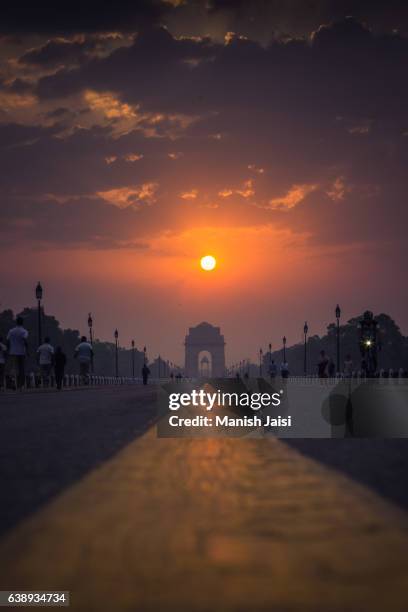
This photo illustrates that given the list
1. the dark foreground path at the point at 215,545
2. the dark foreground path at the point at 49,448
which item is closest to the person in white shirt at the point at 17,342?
the dark foreground path at the point at 49,448

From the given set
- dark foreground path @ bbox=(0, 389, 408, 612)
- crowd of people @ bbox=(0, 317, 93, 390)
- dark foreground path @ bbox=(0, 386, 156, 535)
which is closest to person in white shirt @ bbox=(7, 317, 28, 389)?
crowd of people @ bbox=(0, 317, 93, 390)

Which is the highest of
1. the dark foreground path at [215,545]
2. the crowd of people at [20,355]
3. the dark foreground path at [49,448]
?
the crowd of people at [20,355]

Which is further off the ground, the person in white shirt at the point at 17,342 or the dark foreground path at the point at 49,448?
the person in white shirt at the point at 17,342

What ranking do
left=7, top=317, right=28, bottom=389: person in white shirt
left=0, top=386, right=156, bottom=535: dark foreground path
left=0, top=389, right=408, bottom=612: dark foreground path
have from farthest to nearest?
left=7, top=317, right=28, bottom=389: person in white shirt → left=0, top=386, right=156, bottom=535: dark foreground path → left=0, top=389, right=408, bottom=612: dark foreground path

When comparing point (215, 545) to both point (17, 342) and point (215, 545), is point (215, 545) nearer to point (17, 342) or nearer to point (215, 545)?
point (215, 545)

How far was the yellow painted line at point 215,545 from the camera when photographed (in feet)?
10.7

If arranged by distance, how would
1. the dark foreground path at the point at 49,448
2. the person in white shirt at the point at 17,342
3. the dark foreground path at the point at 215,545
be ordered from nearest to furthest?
the dark foreground path at the point at 215,545
the dark foreground path at the point at 49,448
the person in white shirt at the point at 17,342

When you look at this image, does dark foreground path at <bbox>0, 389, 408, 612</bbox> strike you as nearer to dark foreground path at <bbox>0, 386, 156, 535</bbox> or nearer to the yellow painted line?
the yellow painted line

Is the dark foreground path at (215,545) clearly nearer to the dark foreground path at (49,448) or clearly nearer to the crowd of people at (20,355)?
the dark foreground path at (49,448)

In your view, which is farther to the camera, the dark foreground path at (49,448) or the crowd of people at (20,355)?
the crowd of people at (20,355)

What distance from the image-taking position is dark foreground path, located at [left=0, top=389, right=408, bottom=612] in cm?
327

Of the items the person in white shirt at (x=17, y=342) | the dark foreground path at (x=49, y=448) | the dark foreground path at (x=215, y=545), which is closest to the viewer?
the dark foreground path at (x=215, y=545)

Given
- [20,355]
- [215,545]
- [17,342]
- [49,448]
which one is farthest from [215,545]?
[20,355]

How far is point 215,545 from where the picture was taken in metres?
4.26
